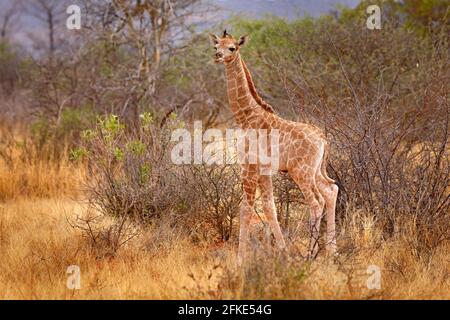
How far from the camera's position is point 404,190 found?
6.46 m

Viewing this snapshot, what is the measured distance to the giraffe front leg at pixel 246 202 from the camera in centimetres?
560

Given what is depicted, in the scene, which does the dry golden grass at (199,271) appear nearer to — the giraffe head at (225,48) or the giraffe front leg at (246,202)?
the giraffe front leg at (246,202)

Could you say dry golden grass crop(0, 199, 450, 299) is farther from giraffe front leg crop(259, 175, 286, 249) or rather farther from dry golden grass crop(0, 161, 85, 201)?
dry golden grass crop(0, 161, 85, 201)

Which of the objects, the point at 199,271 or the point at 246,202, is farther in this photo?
the point at 246,202

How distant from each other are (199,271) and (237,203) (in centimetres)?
156

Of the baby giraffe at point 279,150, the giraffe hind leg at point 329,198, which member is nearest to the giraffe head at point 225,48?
the baby giraffe at point 279,150

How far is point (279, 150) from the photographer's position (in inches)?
221

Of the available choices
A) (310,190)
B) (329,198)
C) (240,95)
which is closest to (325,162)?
(329,198)

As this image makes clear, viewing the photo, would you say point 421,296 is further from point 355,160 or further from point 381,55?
point 381,55

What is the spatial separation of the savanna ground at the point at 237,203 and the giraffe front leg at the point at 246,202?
0.17 metres

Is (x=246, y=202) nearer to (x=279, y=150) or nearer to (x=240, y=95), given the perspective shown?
(x=279, y=150)

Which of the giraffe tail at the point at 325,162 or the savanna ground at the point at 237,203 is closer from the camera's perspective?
the savanna ground at the point at 237,203
